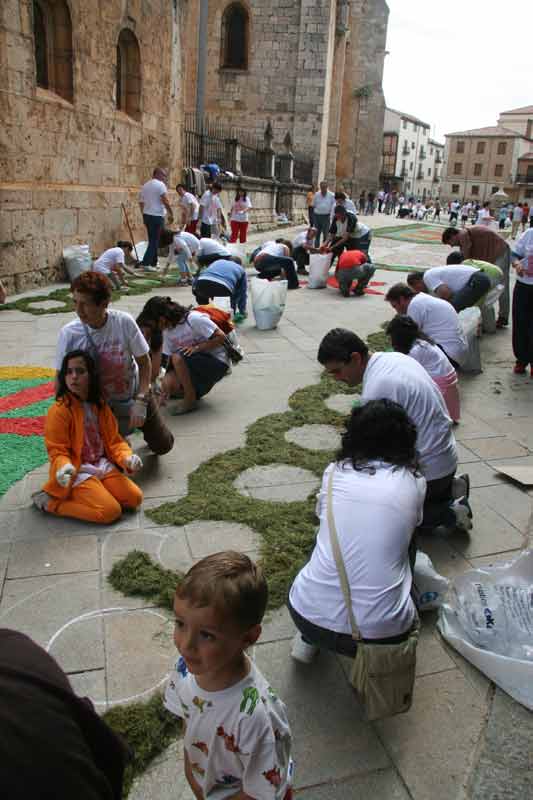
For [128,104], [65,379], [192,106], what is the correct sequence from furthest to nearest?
[192,106] → [128,104] → [65,379]

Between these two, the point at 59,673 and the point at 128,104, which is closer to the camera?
the point at 59,673

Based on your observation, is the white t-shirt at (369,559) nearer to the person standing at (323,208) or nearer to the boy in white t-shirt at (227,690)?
the boy in white t-shirt at (227,690)

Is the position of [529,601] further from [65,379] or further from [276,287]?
[276,287]

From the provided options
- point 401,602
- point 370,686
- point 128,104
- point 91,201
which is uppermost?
point 128,104

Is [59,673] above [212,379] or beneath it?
above

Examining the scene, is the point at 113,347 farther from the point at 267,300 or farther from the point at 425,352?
the point at 267,300

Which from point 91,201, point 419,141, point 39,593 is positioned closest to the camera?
point 39,593

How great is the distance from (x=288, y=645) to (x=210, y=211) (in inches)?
478

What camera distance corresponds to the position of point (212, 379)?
17.8ft

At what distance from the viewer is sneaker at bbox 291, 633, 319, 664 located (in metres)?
2.44

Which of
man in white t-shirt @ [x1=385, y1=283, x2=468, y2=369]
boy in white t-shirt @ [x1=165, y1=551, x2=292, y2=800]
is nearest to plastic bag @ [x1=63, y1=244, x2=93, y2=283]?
man in white t-shirt @ [x1=385, y1=283, x2=468, y2=369]

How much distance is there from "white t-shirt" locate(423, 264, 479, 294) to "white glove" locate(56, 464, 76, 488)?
4546 millimetres

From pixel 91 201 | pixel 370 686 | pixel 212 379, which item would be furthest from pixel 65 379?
pixel 91 201

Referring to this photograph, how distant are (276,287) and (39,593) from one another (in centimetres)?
Answer: 557
